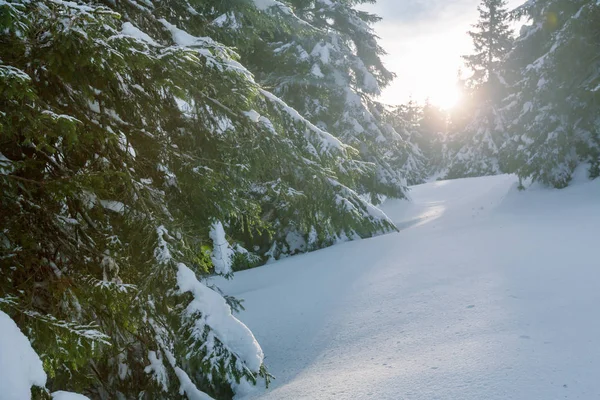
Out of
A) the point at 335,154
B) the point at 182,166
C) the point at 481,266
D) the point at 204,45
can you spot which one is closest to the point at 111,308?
the point at 182,166

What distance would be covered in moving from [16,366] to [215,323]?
54.1 inches

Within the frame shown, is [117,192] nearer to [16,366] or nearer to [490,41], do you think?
[16,366]

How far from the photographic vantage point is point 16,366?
4.26 ft

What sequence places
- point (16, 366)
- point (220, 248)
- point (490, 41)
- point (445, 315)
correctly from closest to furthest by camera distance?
point (16, 366) → point (445, 315) → point (220, 248) → point (490, 41)

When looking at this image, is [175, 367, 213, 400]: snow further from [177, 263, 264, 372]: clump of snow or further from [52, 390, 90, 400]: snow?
[52, 390, 90, 400]: snow

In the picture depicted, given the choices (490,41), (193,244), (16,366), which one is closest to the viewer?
(16,366)

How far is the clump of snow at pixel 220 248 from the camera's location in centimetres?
405

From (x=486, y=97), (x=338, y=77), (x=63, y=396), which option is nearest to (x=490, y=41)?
(x=486, y=97)

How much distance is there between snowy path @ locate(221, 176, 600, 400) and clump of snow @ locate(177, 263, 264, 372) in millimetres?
599

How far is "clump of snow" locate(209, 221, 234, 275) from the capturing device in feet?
13.3

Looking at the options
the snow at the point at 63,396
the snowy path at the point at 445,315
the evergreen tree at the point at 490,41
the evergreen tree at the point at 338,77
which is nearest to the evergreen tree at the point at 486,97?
the evergreen tree at the point at 490,41

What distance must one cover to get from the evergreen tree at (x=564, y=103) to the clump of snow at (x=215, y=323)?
1094 cm

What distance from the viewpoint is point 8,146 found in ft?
8.19

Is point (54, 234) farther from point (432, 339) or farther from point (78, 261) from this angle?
point (432, 339)
